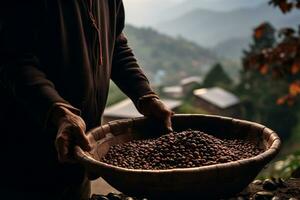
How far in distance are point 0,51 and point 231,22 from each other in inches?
6437

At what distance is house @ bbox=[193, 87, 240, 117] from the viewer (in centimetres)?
2548

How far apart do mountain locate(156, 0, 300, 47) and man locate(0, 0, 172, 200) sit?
147352 millimetres

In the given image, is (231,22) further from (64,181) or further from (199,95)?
(64,181)

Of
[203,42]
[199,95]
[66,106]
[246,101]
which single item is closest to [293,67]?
[66,106]

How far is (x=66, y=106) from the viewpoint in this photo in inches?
83.7

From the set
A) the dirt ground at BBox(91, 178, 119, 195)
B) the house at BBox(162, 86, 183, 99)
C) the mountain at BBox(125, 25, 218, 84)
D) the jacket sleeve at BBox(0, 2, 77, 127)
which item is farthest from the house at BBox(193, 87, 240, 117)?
the mountain at BBox(125, 25, 218, 84)

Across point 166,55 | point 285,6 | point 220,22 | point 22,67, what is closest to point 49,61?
point 22,67

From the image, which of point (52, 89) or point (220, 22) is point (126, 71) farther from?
point (220, 22)

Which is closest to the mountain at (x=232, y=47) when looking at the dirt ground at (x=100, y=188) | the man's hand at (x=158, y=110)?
the dirt ground at (x=100, y=188)

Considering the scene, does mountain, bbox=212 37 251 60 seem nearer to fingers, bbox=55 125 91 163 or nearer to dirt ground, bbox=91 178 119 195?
dirt ground, bbox=91 178 119 195

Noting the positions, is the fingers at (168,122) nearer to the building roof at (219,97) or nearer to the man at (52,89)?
the man at (52,89)

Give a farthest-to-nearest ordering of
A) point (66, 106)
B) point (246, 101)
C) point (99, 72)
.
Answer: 1. point (246, 101)
2. point (99, 72)
3. point (66, 106)

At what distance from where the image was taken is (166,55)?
7700 centimetres

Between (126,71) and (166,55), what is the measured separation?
74488 mm
